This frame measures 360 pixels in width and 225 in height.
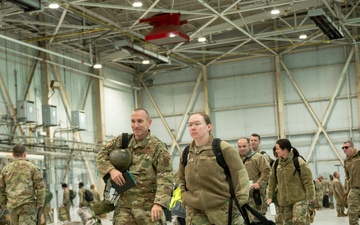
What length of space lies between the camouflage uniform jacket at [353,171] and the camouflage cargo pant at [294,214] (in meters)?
3.88

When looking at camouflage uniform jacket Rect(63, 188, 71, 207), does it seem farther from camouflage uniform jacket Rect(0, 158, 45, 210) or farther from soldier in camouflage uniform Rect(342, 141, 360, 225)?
camouflage uniform jacket Rect(0, 158, 45, 210)

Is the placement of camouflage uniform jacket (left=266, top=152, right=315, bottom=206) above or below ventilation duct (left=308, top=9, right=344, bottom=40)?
below

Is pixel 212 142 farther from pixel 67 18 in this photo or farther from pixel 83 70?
pixel 83 70

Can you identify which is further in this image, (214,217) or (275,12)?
(275,12)

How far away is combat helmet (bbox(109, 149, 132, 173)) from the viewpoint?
6906mm

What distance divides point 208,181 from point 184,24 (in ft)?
71.6

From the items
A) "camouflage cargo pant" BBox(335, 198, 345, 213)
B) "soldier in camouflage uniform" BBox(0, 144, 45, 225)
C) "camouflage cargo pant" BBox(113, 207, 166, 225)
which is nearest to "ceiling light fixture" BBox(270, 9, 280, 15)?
"camouflage cargo pant" BBox(335, 198, 345, 213)

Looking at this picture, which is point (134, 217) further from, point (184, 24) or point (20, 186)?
point (184, 24)

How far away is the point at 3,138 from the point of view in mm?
24281

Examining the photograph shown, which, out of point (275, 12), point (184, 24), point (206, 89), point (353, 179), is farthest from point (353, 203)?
point (206, 89)

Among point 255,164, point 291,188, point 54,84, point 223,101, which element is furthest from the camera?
point 223,101

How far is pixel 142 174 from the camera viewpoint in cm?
701

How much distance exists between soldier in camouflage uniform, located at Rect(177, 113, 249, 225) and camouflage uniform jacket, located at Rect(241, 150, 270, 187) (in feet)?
16.6

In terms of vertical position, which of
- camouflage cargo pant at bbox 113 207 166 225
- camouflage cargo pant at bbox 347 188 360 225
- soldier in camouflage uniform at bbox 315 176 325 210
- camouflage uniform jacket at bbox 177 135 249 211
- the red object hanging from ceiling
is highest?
the red object hanging from ceiling
